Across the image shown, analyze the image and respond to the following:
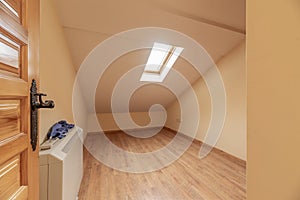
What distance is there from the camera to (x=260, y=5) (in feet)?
1.84

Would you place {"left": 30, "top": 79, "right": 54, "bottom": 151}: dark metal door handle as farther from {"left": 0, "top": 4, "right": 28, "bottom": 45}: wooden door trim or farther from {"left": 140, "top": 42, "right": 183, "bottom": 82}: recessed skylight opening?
{"left": 140, "top": 42, "right": 183, "bottom": 82}: recessed skylight opening

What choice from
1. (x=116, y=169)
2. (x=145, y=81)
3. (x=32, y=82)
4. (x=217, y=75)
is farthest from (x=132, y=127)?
(x=32, y=82)

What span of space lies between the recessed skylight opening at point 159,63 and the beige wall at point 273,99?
233 centimetres

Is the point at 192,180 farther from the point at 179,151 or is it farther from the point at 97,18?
the point at 97,18

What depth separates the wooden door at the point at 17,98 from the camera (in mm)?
434

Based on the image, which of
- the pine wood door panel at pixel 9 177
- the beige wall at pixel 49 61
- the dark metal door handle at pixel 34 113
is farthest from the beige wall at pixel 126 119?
the pine wood door panel at pixel 9 177

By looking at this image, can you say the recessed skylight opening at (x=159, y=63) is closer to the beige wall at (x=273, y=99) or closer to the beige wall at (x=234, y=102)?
→ the beige wall at (x=234, y=102)

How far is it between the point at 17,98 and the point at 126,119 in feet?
14.9

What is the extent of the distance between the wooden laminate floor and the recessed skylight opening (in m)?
1.83

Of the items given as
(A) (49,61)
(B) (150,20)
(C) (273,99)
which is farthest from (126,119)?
(C) (273,99)

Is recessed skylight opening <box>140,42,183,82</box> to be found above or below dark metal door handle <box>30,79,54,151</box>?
above

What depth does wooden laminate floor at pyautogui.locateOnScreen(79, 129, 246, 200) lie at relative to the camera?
64.1 inches

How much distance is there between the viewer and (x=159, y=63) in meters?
3.47

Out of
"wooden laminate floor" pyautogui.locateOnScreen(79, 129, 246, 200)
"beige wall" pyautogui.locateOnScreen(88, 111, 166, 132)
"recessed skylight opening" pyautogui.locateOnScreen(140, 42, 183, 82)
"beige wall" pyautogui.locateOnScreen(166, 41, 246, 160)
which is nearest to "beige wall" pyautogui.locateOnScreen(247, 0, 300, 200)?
"wooden laminate floor" pyautogui.locateOnScreen(79, 129, 246, 200)
